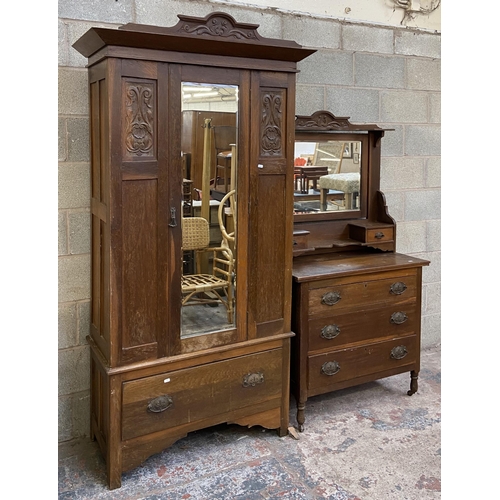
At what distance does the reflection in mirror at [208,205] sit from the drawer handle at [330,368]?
0.68 m

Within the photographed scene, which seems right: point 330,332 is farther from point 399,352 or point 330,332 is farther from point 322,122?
point 322,122

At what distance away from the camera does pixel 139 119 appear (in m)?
2.13

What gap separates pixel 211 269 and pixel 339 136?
1.27 metres

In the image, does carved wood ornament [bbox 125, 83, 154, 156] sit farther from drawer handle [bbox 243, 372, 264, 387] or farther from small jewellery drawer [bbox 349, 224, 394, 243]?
small jewellery drawer [bbox 349, 224, 394, 243]

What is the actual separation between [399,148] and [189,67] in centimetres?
179

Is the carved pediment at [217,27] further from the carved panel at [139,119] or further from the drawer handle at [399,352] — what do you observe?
the drawer handle at [399,352]

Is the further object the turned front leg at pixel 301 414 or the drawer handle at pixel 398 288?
the drawer handle at pixel 398 288

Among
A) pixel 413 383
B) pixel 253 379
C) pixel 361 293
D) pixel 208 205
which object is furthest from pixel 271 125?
pixel 413 383

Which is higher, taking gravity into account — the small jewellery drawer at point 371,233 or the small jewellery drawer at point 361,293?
the small jewellery drawer at point 371,233

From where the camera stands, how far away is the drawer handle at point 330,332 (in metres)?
2.79

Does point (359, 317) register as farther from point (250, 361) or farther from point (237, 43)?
point (237, 43)

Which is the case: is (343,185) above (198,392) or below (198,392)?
above

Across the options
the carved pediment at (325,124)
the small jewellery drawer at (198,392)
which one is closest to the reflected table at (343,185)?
the carved pediment at (325,124)
